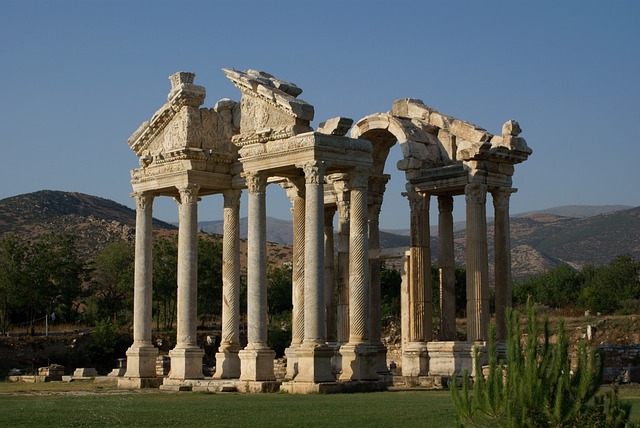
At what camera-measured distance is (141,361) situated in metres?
39.0

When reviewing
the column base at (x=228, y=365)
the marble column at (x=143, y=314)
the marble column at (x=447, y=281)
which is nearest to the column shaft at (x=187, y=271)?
the column base at (x=228, y=365)

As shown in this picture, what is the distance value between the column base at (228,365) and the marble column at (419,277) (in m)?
6.06

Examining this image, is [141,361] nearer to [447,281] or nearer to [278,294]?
[447,281]

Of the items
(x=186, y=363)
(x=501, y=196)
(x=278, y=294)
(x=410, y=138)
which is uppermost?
(x=410, y=138)

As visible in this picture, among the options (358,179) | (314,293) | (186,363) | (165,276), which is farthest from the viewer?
(165,276)

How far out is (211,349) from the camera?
5769cm

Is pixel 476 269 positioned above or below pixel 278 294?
below

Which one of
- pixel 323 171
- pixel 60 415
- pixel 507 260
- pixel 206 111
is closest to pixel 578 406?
pixel 60 415

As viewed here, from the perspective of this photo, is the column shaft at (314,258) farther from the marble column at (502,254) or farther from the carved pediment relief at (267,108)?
the marble column at (502,254)

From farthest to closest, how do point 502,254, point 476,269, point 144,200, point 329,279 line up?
1. point 329,279
2. point 144,200
3. point 502,254
4. point 476,269

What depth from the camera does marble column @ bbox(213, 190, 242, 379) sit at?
3819cm

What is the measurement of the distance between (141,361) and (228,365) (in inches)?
131

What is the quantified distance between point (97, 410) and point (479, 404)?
1338cm

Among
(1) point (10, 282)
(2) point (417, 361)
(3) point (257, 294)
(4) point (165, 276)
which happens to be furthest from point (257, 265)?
(1) point (10, 282)
